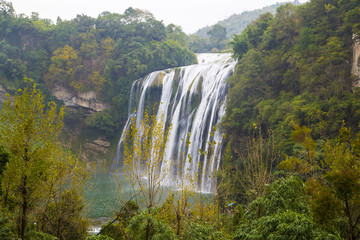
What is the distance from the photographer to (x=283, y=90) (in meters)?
18.1

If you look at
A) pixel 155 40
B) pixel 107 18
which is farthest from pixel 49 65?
pixel 155 40

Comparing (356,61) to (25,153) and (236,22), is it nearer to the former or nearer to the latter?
(25,153)

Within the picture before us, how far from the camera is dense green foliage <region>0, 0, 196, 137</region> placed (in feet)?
113

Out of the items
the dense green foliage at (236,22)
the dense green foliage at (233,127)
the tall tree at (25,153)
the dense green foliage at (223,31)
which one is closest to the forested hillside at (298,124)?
the dense green foliage at (233,127)

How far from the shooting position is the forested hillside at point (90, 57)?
1359 inches

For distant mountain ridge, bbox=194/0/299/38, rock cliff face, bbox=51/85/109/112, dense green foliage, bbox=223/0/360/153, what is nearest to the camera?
dense green foliage, bbox=223/0/360/153

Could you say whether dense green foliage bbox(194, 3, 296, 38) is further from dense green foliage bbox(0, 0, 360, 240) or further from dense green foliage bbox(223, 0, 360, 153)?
dense green foliage bbox(223, 0, 360, 153)

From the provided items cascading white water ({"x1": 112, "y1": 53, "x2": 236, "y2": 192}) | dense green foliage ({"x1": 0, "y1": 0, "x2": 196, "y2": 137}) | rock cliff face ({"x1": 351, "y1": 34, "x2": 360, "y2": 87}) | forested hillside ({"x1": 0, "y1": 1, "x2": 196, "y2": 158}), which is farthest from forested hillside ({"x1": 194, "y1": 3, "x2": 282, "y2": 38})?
rock cliff face ({"x1": 351, "y1": 34, "x2": 360, "y2": 87})

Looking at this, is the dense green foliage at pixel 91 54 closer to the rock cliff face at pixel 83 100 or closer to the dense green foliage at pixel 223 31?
the rock cliff face at pixel 83 100

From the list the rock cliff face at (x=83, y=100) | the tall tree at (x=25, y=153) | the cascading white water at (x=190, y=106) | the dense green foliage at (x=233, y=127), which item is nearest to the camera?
the dense green foliage at (x=233, y=127)

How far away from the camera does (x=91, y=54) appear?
36594 mm

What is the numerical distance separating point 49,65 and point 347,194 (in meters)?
37.6

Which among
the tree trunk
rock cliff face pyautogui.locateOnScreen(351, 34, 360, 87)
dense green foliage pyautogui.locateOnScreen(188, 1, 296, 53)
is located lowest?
the tree trunk

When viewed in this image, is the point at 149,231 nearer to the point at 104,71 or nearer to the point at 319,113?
the point at 319,113
